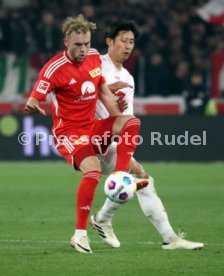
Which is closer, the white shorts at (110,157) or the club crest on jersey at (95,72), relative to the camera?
the club crest on jersey at (95,72)

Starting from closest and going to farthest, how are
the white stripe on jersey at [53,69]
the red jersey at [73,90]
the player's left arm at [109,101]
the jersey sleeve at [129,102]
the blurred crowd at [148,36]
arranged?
1. the white stripe on jersey at [53,69]
2. the red jersey at [73,90]
3. the player's left arm at [109,101]
4. the jersey sleeve at [129,102]
5. the blurred crowd at [148,36]

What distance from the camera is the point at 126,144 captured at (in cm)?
902

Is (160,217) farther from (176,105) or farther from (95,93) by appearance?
(176,105)

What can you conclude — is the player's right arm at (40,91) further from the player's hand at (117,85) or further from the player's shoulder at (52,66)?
the player's hand at (117,85)

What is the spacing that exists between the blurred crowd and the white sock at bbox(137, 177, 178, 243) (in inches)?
544

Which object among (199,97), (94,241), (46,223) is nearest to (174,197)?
(46,223)

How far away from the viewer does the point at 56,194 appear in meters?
14.9

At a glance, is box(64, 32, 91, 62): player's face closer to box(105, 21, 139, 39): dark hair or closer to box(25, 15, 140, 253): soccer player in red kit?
box(25, 15, 140, 253): soccer player in red kit

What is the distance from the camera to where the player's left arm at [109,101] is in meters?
9.29

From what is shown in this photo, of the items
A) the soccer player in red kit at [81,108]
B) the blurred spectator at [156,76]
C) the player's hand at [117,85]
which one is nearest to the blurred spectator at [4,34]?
the blurred spectator at [156,76]

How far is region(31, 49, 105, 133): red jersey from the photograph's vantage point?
9.07m

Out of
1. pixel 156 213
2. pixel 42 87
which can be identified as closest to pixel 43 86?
pixel 42 87

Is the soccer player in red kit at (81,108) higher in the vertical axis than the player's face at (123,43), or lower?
lower

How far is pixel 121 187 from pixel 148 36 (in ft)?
52.5
